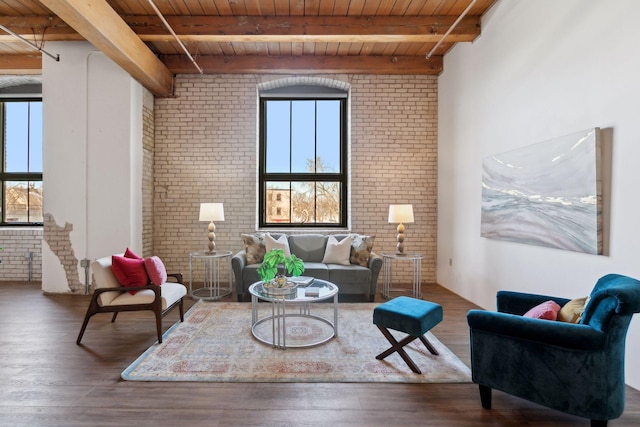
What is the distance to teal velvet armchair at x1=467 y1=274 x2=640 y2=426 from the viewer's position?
1826 mm

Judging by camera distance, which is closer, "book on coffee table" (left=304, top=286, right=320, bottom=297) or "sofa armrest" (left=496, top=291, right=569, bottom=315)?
"sofa armrest" (left=496, top=291, right=569, bottom=315)

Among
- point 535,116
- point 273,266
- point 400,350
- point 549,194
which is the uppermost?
point 535,116

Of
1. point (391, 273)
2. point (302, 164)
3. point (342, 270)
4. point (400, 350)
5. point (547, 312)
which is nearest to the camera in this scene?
point (547, 312)

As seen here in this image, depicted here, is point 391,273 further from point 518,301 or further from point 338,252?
point 518,301

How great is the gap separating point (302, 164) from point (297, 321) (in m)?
3.05

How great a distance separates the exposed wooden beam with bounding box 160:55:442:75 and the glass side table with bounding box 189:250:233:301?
3.12 metres

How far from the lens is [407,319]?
262cm

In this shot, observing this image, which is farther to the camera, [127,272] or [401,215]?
[401,215]

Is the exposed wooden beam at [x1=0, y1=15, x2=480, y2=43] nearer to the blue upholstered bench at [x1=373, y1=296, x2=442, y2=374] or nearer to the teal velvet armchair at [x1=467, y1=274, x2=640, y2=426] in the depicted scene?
the blue upholstered bench at [x1=373, y1=296, x2=442, y2=374]

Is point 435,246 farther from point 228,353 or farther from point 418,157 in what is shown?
point 228,353

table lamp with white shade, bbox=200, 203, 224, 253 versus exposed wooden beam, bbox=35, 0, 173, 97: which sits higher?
exposed wooden beam, bbox=35, 0, 173, 97

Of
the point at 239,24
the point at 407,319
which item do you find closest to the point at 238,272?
the point at 407,319

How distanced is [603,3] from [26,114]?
8.42 metres

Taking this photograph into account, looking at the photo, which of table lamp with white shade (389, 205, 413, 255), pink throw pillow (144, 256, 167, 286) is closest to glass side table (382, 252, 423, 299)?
table lamp with white shade (389, 205, 413, 255)
